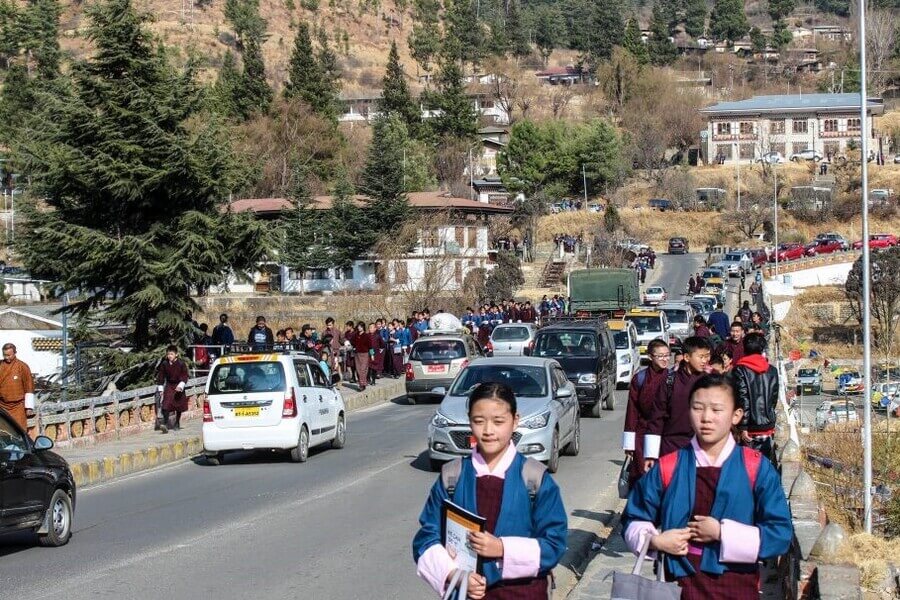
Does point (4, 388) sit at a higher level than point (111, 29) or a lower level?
lower

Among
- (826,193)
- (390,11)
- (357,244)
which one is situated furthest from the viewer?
(390,11)

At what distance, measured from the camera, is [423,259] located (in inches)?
2411

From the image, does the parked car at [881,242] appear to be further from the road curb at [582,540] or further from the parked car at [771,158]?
the road curb at [582,540]

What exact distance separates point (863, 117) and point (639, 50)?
13708cm

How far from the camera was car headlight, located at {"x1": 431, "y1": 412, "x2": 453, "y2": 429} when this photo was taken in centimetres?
1695

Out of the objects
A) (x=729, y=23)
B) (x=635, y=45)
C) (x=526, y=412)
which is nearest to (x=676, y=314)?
(x=526, y=412)

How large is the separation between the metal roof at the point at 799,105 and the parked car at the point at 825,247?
3629 cm

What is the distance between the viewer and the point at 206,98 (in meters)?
32.3

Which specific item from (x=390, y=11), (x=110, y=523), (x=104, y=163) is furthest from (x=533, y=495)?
(x=390, y=11)

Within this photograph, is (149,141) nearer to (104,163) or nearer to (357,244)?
(104,163)

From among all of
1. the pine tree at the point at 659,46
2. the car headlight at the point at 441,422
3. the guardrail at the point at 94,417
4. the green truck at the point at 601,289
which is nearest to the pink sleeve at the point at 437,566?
the car headlight at the point at 441,422

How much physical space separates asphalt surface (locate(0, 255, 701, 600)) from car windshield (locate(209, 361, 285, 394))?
4.18ft

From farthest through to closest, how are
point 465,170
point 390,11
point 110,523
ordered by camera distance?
1. point 390,11
2. point 465,170
3. point 110,523

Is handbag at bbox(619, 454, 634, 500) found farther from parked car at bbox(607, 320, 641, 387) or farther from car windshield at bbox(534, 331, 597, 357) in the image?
parked car at bbox(607, 320, 641, 387)
